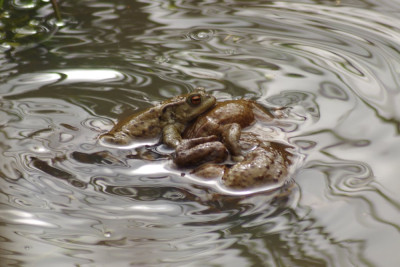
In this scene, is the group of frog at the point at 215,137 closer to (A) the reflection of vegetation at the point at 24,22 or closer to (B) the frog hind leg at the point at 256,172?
(B) the frog hind leg at the point at 256,172

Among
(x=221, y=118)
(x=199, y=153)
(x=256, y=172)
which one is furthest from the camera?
(x=221, y=118)

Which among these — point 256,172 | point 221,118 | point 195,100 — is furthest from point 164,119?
point 256,172

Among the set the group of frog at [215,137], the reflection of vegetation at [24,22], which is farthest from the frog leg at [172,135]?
the reflection of vegetation at [24,22]

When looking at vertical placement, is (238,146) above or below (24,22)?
above

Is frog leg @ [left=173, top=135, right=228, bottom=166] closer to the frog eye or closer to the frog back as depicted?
the frog back

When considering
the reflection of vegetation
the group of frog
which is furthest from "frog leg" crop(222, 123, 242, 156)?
the reflection of vegetation

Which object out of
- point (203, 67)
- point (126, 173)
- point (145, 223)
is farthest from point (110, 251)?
point (203, 67)

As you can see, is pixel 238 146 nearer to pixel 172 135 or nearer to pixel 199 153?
pixel 199 153
